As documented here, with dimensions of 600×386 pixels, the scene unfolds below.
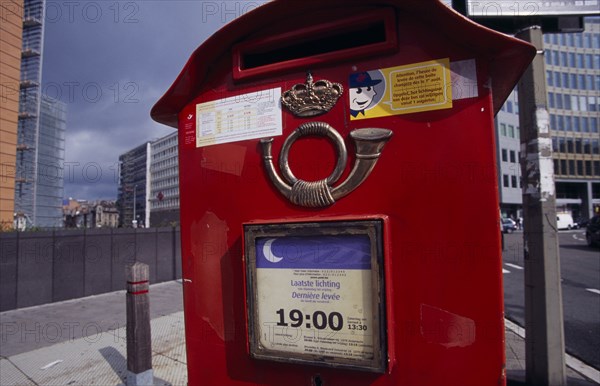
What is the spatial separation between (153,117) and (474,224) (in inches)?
54.0

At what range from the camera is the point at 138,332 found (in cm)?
352

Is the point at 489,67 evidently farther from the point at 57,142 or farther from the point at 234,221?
the point at 57,142

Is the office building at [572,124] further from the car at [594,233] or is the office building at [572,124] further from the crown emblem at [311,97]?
the crown emblem at [311,97]

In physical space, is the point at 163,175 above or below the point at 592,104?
below

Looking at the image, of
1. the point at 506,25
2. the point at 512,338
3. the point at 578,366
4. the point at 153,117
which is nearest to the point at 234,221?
the point at 153,117

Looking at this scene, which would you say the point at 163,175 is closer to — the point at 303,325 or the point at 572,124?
the point at 572,124

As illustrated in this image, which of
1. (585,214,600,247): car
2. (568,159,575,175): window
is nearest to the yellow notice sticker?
(585,214,600,247): car

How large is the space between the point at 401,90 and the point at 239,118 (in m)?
0.62

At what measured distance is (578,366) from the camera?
3867 mm

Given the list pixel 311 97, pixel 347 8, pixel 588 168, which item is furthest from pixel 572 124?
pixel 311 97

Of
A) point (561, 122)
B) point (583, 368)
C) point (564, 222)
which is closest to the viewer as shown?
point (583, 368)

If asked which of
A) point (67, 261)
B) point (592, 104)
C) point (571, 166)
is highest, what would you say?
point (592, 104)

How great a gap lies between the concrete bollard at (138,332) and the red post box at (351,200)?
233 cm

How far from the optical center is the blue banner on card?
1217 millimetres
